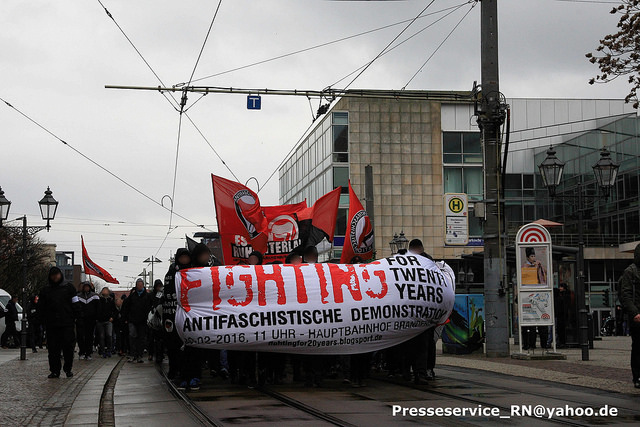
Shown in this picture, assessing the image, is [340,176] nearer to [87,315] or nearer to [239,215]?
[87,315]

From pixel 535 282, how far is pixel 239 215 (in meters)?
6.85

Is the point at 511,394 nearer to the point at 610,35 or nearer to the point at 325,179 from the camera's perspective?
the point at 610,35

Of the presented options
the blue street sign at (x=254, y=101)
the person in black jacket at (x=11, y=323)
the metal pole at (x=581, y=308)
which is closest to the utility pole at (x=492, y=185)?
the metal pole at (x=581, y=308)

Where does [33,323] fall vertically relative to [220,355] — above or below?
below

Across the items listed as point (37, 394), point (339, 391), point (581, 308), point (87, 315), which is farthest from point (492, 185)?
point (37, 394)

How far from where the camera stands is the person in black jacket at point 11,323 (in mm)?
28994

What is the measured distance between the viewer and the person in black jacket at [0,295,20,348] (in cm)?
2899

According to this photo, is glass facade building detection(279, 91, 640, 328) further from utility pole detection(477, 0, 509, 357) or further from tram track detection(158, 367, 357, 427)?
tram track detection(158, 367, 357, 427)

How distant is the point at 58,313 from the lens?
49.5 feet

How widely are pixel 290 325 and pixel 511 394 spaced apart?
10.4 ft

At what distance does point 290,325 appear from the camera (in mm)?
12648

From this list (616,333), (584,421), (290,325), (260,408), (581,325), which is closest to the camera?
(584,421)

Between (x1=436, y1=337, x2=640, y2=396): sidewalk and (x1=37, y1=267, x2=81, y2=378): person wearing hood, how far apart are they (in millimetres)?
→ 7154

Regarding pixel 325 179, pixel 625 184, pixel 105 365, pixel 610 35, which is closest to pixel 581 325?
pixel 610 35
